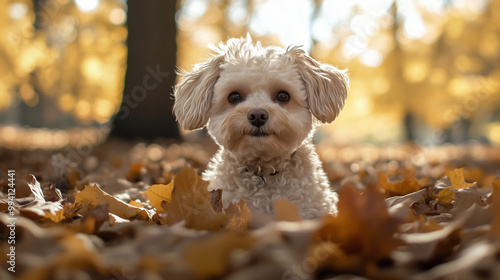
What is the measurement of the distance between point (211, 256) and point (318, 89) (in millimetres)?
2341

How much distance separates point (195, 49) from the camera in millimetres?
22875

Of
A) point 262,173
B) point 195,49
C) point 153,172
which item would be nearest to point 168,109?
point 153,172

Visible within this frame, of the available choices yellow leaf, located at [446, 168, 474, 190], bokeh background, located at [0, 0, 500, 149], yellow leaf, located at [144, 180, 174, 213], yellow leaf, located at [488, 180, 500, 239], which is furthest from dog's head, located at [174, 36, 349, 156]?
bokeh background, located at [0, 0, 500, 149]

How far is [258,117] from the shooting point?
9.64 ft

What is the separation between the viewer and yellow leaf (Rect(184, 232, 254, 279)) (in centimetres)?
122

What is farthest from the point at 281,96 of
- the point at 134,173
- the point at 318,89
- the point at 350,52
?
the point at 350,52

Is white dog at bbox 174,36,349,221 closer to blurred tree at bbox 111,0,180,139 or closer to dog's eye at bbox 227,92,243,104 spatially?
dog's eye at bbox 227,92,243,104

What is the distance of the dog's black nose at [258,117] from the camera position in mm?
2941

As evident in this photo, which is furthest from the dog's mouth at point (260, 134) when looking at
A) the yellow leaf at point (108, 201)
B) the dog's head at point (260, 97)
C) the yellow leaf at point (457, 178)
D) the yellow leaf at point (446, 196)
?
the yellow leaf at point (457, 178)

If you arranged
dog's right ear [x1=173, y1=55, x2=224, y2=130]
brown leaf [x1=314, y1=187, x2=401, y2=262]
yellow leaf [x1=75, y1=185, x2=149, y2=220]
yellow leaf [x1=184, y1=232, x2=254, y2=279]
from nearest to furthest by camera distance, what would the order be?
yellow leaf [x1=184, y1=232, x2=254, y2=279]
brown leaf [x1=314, y1=187, x2=401, y2=262]
yellow leaf [x1=75, y1=185, x2=149, y2=220]
dog's right ear [x1=173, y1=55, x2=224, y2=130]

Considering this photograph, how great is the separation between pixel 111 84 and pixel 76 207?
25008 millimetres

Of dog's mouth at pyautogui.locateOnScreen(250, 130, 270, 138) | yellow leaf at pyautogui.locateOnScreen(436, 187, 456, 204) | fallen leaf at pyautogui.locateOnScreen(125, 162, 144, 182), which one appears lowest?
fallen leaf at pyautogui.locateOnScreen(125, 162, 144, 182)

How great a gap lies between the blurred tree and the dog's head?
20.1 feet

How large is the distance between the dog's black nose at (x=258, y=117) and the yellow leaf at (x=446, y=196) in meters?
1.23
